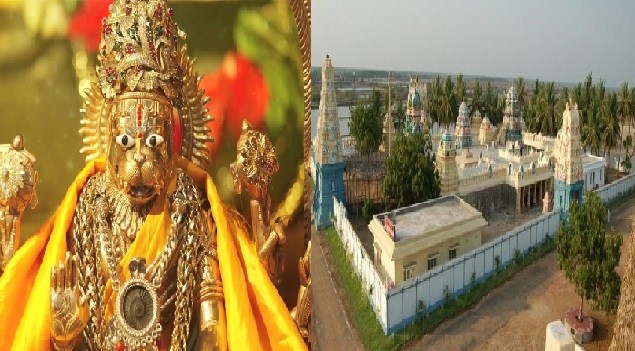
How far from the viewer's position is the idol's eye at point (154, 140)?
2232mm

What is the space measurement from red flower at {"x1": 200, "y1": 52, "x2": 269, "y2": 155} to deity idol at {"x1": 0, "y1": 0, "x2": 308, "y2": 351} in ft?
0.17

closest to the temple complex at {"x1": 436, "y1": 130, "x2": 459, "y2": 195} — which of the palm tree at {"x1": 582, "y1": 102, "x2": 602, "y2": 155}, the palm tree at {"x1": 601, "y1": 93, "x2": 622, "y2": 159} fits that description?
the palm tree at {"x1": 582, "y1": 102, "x2": 602, "y2": 155}

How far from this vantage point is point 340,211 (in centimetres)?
1476

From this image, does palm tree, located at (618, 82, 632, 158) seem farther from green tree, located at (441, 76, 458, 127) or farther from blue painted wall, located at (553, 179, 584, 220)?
blue painted wall, located at (553, 179, 584, 220)

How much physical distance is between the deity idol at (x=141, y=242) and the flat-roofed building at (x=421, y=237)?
340 inches

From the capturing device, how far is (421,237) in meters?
11.2

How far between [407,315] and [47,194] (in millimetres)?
8239

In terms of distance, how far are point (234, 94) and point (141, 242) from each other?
0.72 meters

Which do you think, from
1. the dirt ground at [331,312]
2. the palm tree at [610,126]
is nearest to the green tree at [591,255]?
the dirt ground at [331,312]

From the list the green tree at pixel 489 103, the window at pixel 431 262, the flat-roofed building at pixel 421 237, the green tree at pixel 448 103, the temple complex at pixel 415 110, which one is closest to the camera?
the flat-roofed building at pixel 421 237

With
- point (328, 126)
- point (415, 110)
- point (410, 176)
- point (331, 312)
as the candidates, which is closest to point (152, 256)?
point (331, 312)

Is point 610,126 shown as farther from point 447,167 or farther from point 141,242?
point 141,242

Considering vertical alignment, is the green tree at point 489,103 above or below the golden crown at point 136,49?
below

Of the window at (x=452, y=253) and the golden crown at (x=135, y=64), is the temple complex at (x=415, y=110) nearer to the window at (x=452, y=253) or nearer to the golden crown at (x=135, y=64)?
the window at (x=452, y=253)
